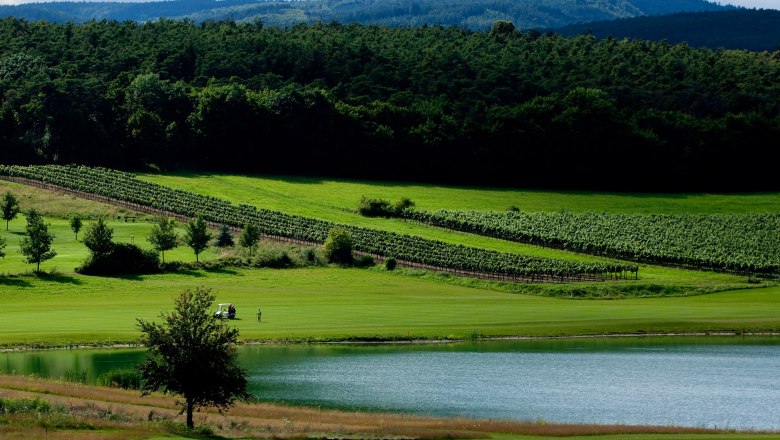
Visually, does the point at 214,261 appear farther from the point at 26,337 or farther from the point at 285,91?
the point at 285,91

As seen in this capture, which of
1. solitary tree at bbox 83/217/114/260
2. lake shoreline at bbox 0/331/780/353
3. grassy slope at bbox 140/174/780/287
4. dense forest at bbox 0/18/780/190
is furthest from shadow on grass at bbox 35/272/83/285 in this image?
dense forest at bbox 0/18/780/190

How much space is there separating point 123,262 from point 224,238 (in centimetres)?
1578

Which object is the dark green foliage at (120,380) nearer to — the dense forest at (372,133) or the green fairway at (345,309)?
the green fairway at (345,309)

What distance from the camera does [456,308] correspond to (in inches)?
3425

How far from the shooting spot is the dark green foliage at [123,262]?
97062 millimetres

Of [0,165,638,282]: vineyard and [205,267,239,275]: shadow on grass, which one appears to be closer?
[205,267,239,275]: shadow on grass

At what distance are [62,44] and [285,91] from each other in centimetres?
4462

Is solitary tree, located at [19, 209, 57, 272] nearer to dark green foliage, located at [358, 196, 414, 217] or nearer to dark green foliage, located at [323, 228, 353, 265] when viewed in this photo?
dark green foliage, located at [323, 228, 353, 265]

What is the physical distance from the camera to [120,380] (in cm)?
5750

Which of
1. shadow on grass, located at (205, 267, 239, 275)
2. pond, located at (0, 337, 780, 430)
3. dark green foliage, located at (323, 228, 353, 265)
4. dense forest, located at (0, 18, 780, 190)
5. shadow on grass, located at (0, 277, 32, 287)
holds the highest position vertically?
dense forest, located at (0, 18, 780, 190)

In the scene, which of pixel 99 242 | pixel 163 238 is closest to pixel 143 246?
pixel 163 238

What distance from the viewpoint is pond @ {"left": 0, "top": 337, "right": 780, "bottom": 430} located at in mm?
53719

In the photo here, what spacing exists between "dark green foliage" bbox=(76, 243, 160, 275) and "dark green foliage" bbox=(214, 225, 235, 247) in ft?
40.4

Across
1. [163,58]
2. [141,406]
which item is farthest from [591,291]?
[163,58]
